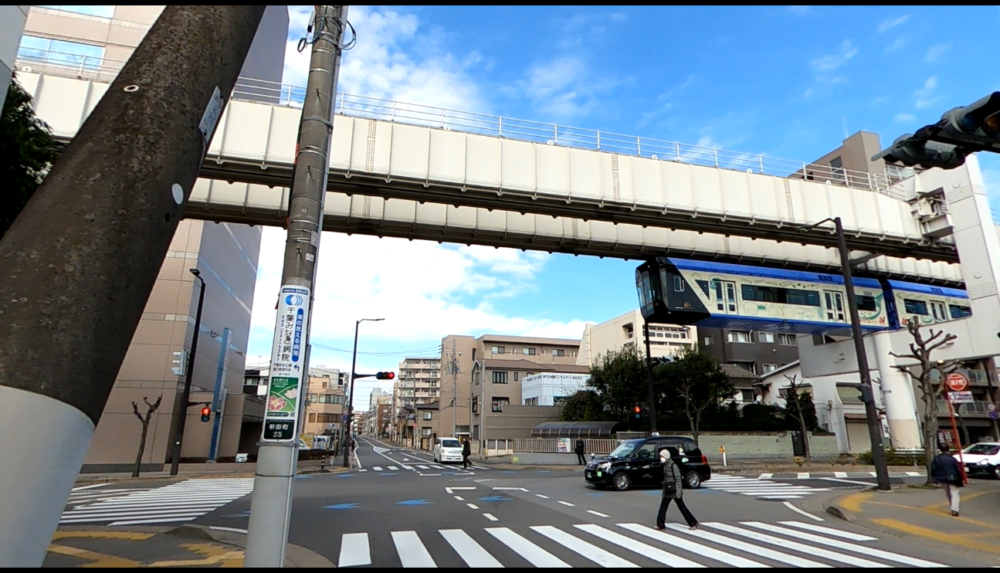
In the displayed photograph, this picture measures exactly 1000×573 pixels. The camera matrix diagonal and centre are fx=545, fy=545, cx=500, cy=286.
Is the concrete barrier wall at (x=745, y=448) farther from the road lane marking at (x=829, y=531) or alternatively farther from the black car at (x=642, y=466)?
the road lane marking at (x=829, y=531)

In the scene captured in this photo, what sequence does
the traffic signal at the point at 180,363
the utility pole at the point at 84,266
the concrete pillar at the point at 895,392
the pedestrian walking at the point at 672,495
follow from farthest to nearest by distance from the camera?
the concrete pillar at the point at 895,392, the traffic signal at the point at 180,363, the pedestrian walking at the point at 672,495, the utility pole at the point at 84,266

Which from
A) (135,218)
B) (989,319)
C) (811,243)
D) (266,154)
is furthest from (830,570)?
(989,319)

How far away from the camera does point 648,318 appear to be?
25.1 meters

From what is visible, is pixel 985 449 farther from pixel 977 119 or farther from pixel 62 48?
pixel 62 48

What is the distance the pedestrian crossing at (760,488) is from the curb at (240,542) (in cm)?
1307

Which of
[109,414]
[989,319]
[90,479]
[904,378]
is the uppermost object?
[989,319]

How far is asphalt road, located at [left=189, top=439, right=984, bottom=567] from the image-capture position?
25.8ft

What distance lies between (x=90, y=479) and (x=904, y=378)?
3862 cm

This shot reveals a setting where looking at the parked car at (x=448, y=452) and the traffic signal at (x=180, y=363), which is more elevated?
the traffic signal at (x=180, y=363)

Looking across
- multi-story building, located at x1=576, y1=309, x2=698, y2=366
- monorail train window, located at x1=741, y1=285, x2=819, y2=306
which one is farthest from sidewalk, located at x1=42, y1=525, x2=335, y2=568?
multi-story building, located at x1=576, y1=309, x2=698, y2=366

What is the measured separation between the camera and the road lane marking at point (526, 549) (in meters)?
7.52

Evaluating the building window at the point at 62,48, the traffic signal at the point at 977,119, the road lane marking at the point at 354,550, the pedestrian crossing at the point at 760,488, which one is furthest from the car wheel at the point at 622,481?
the building window at the point at 62,48

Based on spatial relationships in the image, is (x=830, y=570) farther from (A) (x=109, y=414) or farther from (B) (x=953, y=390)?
(A) (x=109, y=414)

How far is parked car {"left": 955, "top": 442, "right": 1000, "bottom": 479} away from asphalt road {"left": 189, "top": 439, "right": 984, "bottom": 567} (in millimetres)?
10845
